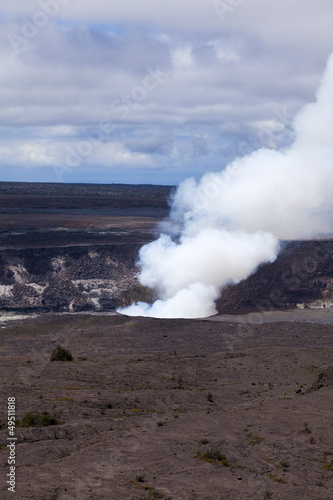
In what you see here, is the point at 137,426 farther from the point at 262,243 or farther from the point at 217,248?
the point at 262,243

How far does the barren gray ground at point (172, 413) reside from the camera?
17484mm

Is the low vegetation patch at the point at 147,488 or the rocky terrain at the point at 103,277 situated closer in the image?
the low vegetation patch at the point at 147,488

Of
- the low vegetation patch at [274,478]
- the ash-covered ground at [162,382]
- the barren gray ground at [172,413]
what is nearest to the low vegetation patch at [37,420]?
the ash-covered ground at [162,382]

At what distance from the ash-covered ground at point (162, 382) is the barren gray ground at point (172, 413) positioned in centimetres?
8

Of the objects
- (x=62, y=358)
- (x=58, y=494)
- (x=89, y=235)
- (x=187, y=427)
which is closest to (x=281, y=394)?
(x=187, y=427)

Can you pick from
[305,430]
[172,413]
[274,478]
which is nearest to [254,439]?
[305,430]

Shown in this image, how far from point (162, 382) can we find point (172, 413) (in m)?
5.72

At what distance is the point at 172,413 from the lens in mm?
25547

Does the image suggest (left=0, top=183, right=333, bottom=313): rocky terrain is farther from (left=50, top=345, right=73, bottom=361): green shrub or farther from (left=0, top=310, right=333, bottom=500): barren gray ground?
(left=50, top=345, right=73, bottom=361): green shrub

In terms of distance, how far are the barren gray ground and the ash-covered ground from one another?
81 millimetres

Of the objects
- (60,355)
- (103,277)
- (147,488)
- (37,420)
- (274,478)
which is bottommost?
(274,478)

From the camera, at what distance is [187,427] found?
76.4 ft

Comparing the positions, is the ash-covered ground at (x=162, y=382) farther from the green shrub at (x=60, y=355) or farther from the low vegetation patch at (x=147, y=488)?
the green shrub at (x=60, y=355)

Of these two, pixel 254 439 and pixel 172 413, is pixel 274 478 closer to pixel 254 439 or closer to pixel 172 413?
pixel 254 439
